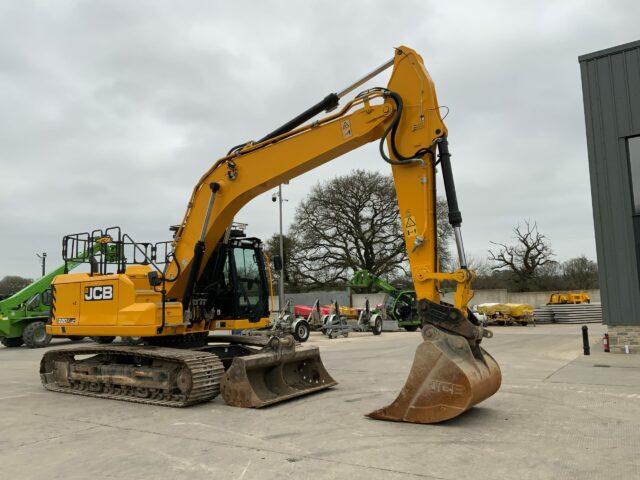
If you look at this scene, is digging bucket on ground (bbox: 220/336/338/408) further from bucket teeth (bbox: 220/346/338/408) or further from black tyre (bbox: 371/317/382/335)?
black tyre (bbox: 371/317/382/335)

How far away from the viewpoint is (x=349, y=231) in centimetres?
3994

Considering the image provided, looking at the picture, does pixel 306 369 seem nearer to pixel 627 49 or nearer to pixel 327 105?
pixel 327 105

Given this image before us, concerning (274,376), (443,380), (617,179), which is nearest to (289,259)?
(617,179)

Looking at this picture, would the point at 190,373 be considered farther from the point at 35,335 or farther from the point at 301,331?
the point at 35,335

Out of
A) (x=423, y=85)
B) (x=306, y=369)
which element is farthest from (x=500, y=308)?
(x=423, y=85)

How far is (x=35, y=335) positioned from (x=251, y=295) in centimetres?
1469

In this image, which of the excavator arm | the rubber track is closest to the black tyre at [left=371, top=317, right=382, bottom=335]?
the excavator arm

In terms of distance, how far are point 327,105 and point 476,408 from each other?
4.83m

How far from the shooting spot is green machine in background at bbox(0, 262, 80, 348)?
19953 mm

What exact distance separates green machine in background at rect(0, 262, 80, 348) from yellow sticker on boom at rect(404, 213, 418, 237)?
56.9 ft

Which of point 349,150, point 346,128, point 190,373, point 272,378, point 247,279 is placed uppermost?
point 346,128

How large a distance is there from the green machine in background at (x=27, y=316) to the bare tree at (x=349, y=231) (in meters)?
22.2

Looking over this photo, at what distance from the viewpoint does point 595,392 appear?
842 cm

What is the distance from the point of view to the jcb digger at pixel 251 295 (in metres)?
6.22
